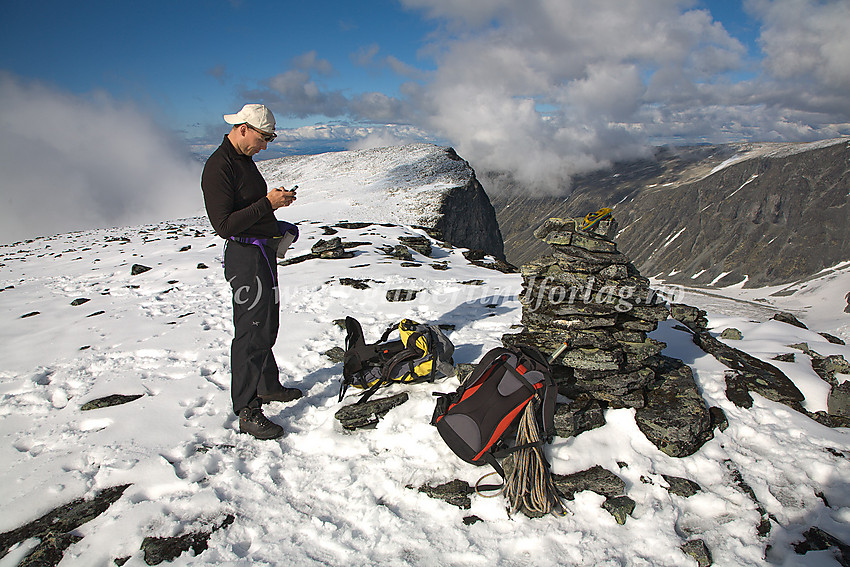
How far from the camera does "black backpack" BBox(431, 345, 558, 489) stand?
4668mm

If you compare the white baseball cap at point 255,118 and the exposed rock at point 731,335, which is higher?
the white baseball cap at point 255,118

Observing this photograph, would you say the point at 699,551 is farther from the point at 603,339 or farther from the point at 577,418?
the point at 603,339

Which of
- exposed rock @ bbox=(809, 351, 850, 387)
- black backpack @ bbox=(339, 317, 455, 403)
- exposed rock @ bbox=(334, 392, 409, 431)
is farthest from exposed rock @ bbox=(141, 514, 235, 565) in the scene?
exposed rock @ bbox=(809, 351, 850, 387)

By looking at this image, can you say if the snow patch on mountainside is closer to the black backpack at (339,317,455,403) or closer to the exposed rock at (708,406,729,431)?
the black backpack at (339,317,455,403)

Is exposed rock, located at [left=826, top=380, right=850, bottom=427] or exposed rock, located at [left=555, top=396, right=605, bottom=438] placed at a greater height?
exposed rock, located at [left=555, top=396, right=605, bottom=438]

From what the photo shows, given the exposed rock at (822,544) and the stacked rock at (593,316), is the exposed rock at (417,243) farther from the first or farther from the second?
the exposed rock at (822,544)

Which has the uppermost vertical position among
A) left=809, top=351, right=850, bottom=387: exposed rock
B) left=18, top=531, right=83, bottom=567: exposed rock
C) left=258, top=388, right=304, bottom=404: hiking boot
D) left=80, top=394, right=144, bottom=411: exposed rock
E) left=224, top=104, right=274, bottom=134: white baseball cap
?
left=224, top=104, right=274, bottom=134: white baseball cap

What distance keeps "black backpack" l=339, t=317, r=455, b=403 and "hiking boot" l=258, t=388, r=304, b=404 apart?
2.32 ft

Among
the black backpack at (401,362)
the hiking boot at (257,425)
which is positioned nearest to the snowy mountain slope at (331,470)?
the hiking boot at (257,425)

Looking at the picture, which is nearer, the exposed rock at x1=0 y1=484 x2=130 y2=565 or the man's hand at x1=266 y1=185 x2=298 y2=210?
the exposed rock at x1=0 y1=484 x2=130 y2=565

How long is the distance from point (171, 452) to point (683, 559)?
225 inches

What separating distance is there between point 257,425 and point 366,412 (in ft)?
4.72

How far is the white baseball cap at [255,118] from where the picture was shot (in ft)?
15.8

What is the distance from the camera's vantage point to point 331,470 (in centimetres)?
480
